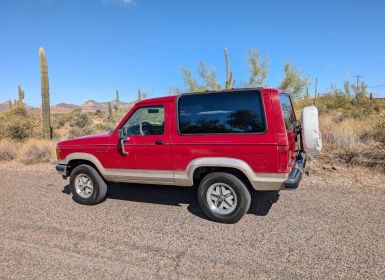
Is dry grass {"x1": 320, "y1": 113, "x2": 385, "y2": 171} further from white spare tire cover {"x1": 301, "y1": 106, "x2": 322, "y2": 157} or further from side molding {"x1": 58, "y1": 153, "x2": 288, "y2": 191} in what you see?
side molding {"x1": 58, "y1": 153, "x2": 288, "y2": 191}

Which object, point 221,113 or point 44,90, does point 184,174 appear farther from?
point 44,90

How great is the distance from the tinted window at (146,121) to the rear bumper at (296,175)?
2.16 metres

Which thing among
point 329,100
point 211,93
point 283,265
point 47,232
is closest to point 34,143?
point 47,232

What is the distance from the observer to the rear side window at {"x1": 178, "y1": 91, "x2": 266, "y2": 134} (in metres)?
4.38

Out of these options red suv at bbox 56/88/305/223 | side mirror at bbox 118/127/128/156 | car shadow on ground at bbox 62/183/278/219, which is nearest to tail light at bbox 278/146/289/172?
red suv at bbox 56/88/305/223

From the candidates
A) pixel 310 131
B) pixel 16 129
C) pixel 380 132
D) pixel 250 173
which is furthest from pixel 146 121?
pixel 16 129

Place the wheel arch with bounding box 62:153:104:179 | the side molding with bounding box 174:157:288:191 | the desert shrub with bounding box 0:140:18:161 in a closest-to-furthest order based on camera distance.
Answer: the side molding with bounding box 174:157:288:191 < the wheel arch with bounding box 62:153:104:179 < the desert shrub with bounding box 0:140:18:161

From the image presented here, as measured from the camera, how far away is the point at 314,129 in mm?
4926

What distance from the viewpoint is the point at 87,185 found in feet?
19.2

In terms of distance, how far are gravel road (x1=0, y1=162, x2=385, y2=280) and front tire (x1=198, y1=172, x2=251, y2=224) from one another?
0.16 metres

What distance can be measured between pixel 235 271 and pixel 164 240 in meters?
1.17

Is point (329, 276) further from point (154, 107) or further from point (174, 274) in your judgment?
point (154, 107)

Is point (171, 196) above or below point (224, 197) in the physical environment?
below

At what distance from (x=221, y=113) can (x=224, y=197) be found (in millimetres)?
1276
